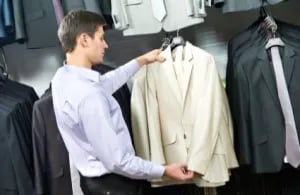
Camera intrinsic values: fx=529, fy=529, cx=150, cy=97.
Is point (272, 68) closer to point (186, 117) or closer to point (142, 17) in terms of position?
point (186, 117)

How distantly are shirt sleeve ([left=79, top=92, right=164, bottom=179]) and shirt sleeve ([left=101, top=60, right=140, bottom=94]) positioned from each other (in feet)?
0.83

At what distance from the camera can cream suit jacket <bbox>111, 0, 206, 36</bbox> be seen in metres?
2.28

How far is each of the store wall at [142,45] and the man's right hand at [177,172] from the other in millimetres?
840

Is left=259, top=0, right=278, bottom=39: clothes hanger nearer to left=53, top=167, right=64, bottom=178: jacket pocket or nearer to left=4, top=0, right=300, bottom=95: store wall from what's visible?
left=4, top=0, right=300, bottom=95: store wall

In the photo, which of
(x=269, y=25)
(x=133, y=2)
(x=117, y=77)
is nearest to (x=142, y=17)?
(x=133, y=2)

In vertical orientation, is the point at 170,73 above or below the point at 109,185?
above

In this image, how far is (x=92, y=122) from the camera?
5.49 feet

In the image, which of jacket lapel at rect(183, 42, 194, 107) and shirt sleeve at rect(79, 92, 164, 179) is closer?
shirt sleeve at rect(79, 92, 164, 179)

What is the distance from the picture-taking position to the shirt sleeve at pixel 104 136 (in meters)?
1.67

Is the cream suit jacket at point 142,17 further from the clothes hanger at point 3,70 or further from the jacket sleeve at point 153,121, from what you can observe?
the clothes hanger at point 3,70

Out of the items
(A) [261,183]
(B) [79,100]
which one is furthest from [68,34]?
Answer: (A) [261,183]

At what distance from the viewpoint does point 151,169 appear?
1735 millimetres

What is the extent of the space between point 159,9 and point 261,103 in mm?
590

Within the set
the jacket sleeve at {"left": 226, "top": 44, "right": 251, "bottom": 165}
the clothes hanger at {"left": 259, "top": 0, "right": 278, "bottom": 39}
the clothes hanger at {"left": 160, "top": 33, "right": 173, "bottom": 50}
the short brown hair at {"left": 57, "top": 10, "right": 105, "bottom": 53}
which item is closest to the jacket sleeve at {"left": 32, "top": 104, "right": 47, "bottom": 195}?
the short brown hair at {"left": 57, "top": 10, "right": 105, "bottom": 53}
